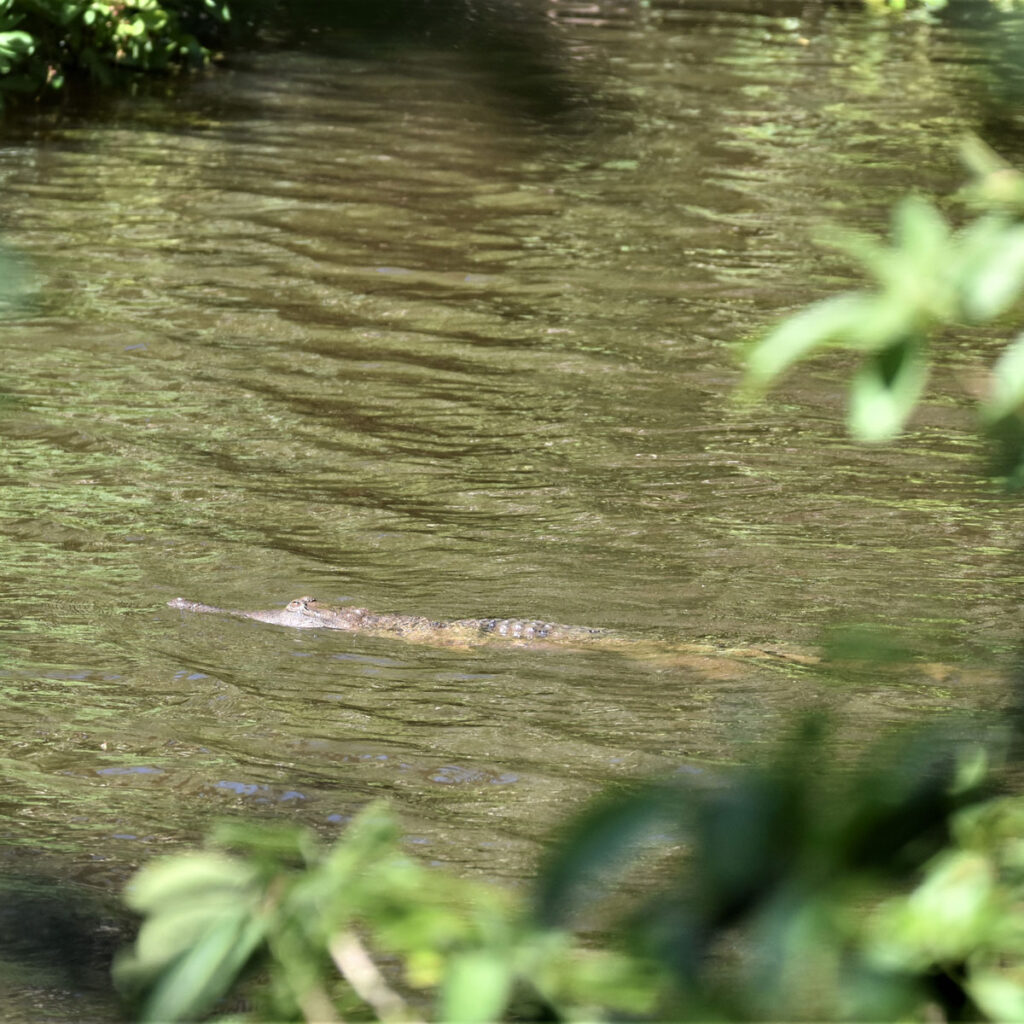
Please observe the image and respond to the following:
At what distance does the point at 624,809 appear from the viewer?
674 millimetres

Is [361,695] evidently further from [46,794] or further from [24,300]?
[24,300]

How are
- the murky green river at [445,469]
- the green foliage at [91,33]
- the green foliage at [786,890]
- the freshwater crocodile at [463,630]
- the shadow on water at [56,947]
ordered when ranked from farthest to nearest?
the green foliage at [91,33]
the freshwater crocodile at [463,630]
the murky green river at [445,469]
the shadow on water at [56,947]
the green foliage at [786,890]

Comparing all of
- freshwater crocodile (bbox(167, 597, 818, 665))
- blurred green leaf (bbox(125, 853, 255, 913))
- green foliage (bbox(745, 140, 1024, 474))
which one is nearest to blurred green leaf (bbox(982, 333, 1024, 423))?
green foliage (bbox(745, 140, 1024, 474))

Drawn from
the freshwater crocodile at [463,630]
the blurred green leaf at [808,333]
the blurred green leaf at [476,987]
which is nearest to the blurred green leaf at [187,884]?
the blurred green leaf at [476,987]

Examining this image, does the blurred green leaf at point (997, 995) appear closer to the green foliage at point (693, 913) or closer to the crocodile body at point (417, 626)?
the green foliage at point (693, 913)

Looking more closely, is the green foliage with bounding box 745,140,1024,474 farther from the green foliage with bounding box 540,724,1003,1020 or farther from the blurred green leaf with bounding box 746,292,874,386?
the green foliage with bounding box 540,724,1003,1020

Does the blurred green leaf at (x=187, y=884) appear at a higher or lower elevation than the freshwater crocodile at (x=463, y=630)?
higher

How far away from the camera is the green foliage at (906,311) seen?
0.75 metres

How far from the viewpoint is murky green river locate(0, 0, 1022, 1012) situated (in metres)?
4.35

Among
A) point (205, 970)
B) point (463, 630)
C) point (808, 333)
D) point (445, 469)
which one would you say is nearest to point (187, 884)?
point (205, 970)

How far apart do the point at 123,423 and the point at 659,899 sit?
753 cm

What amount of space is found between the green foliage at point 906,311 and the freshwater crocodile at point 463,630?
4916 mm

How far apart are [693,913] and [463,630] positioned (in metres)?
5.21

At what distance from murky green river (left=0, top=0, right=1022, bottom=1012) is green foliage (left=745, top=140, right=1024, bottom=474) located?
14 cm
